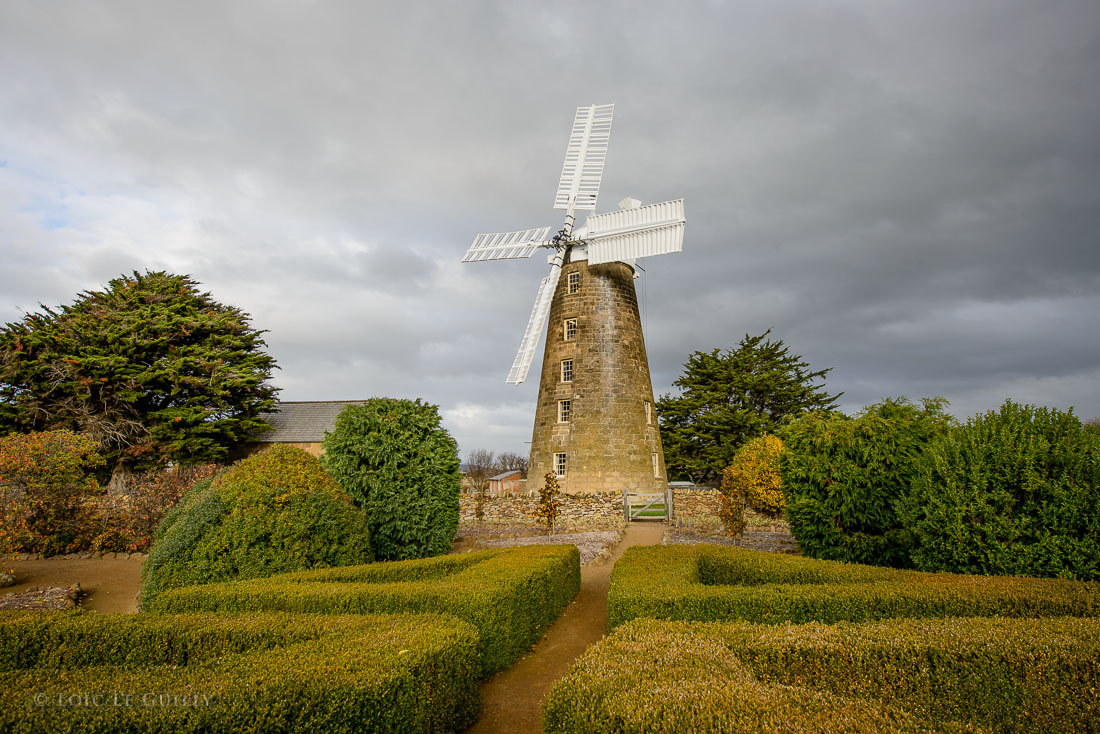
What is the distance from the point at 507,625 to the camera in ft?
21.4

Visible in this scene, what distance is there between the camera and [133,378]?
23.5m

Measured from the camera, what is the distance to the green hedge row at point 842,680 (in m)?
3.07

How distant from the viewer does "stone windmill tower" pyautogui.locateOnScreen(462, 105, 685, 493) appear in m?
21.7

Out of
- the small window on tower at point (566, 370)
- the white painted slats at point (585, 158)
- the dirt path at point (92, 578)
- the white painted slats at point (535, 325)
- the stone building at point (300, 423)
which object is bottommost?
the dirt path at point (92, 578)

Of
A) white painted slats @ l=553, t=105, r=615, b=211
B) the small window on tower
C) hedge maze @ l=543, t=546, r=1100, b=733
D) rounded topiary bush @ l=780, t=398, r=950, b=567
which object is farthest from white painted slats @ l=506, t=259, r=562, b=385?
hedge maze @ l=543, t=546, r=1100, b=733

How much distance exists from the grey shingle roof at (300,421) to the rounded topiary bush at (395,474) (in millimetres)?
16644

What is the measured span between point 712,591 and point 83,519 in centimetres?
1720

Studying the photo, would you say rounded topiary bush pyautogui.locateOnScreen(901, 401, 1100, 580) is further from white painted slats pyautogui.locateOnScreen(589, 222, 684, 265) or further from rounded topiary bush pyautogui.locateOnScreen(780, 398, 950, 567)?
white painted slats pyautogui.locateOnScreen(589, 222, 684, 265)

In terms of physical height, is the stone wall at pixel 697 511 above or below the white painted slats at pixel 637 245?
below

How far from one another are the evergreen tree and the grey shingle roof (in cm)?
1970

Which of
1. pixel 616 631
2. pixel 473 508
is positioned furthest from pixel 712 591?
pixel 473 508

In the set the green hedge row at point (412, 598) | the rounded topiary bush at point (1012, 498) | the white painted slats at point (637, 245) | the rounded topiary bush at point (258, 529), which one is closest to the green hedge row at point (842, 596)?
the rounded topiary bush at point (1012, 498)

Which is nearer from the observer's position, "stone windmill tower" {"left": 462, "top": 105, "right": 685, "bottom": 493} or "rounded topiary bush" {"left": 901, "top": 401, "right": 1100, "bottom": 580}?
"rounded topiary bush" {"left": 901, "top": 401, "right": 1100, "bottom": 580}

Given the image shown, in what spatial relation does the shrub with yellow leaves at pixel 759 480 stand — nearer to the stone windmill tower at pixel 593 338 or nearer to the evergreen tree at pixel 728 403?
the stone windmill tower at pixel 593 338
